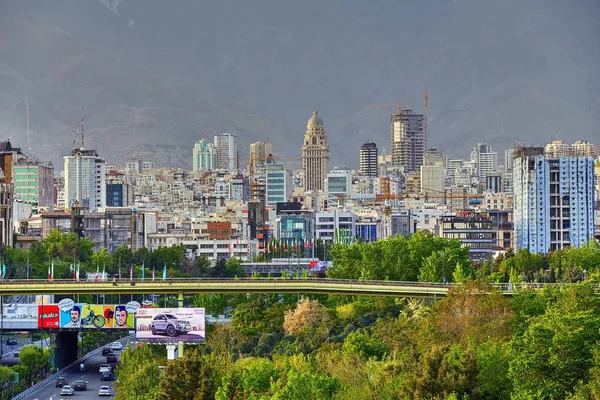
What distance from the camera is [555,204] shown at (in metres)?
164

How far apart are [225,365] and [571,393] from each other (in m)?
21.1

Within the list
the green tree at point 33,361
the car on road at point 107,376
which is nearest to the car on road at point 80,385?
the car on road at point 107,376

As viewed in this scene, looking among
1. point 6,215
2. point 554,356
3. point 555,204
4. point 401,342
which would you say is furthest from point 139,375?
point 555,204

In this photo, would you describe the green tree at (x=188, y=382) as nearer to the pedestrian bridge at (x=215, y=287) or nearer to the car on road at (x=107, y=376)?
the car on road at (x=107, y=376)

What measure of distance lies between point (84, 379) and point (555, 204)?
271ft

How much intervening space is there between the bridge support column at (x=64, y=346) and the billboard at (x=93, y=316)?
50.5 inches

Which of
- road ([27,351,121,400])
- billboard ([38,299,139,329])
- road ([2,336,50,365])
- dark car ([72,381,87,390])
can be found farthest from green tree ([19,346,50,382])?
dark car ([72,381,87,390])

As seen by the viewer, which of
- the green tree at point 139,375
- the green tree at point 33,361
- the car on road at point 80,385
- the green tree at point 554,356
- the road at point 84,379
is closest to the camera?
the green tree at point 554,356

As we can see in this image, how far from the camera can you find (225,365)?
73688mm

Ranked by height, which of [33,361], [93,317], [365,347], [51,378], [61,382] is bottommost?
[51,378]

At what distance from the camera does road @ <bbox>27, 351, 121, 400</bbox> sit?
82625 mm

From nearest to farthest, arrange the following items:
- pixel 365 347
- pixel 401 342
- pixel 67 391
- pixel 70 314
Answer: pixel 365 347
pixel 401 342
pixel 67 391
pixel 70 314

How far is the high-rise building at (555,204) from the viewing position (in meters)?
163

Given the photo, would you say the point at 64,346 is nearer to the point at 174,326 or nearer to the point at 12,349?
the point at 12,349
